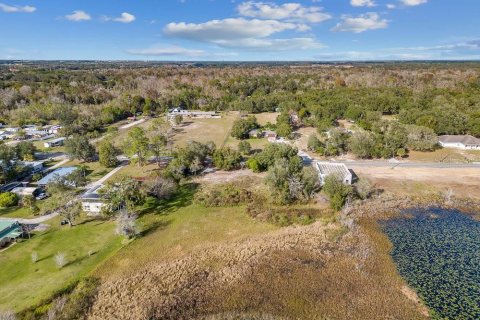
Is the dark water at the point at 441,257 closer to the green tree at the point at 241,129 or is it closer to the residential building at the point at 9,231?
the residential building at the point at 9,231

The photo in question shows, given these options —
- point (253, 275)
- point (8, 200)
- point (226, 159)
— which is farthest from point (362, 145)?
point (8, 200)

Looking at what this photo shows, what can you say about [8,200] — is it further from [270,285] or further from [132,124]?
[132,124]

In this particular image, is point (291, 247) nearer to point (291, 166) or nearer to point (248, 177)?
point (291, 166)

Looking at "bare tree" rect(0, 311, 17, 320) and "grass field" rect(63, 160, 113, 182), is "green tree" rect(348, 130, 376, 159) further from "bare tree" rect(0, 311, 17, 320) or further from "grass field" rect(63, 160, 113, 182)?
"bare tree" rect(0, 311, 17, 320)

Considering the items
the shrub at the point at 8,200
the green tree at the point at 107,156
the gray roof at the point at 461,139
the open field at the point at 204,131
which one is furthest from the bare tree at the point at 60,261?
the gray roof at the point at 461,139

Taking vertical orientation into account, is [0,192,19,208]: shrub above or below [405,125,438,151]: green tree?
below

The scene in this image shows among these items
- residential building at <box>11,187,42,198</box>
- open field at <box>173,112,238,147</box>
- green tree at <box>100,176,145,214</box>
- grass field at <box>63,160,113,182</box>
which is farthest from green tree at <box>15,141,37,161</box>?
green tree at <box>100,176,145,214</box>
